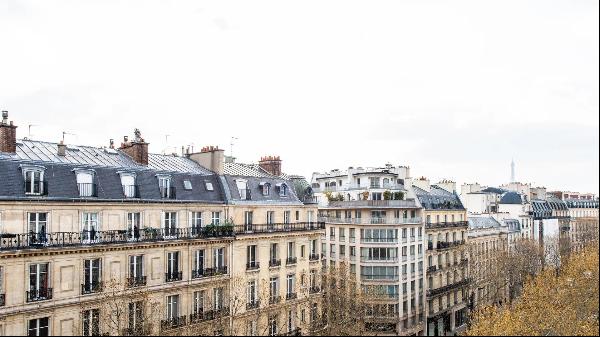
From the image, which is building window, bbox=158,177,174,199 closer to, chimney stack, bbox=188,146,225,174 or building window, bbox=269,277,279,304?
chimney stack, bbox=188,146,225,174

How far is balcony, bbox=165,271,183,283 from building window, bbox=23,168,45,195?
10066 mm

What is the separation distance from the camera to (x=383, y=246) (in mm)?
59531

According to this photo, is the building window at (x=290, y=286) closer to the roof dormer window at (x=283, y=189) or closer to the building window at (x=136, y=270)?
the roof dormer window at (x=283, y=189)

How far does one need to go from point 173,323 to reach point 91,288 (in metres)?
6.36

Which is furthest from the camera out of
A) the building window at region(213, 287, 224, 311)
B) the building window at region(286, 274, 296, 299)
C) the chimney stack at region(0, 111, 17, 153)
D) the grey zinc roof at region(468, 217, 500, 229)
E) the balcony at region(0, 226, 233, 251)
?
the grey zinc roof at region(468, 217, 500, 229)

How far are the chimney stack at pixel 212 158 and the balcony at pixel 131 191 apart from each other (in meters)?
8.30

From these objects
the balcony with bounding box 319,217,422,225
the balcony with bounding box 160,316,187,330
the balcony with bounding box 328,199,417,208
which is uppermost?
the balcony with bounding box 328,199,417,208

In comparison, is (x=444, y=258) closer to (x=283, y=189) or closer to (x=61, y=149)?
(x=283, y=189)

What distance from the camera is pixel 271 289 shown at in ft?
142

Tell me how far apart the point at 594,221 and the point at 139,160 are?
10837 centimetres

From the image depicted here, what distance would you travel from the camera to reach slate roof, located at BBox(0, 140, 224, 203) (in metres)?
29.9

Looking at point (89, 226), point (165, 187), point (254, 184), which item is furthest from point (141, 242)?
point (254, 184)

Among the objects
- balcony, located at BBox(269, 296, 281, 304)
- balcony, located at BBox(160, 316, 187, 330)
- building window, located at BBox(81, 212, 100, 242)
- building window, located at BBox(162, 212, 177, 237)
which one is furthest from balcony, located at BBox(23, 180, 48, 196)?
balcony, located at BBox(269, 296, 281, 304)

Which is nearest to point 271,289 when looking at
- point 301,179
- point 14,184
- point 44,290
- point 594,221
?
point 301,179
